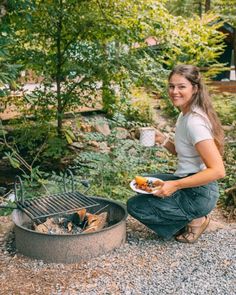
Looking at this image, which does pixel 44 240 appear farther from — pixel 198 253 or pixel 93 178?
pixel 93 178

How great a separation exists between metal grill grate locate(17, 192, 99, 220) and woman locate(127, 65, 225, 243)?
0.39m

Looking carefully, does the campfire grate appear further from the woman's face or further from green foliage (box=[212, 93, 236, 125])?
green foliage (box=[212, 93, 236, 125])

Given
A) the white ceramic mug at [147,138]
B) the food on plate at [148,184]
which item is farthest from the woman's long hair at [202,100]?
the white ceramic mug at [147,138]

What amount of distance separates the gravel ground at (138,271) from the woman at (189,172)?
0.60 ft

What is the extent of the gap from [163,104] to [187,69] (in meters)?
8.11

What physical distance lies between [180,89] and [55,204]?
1375mm

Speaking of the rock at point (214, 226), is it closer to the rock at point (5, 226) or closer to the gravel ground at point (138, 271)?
the gravel ground at point (138, 271)

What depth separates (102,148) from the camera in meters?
7.45

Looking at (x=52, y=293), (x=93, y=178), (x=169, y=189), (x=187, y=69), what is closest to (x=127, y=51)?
(x=93, y=178)

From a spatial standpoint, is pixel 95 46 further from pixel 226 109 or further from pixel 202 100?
pixel 226 109

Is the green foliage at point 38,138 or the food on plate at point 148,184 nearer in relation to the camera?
the food on plate at point 148,184

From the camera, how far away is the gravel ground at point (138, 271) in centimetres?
269

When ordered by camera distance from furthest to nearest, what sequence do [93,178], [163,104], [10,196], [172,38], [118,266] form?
[163,104] < [172,38] < [10,196] < [93,178] < [118,266]

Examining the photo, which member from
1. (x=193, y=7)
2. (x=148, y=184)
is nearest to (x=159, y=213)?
(x=148, y=184)
